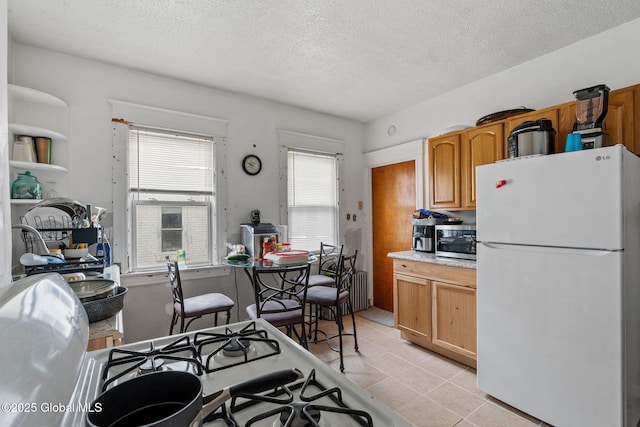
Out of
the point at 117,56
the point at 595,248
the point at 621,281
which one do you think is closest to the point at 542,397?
the point at 621,281

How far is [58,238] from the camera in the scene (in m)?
2.31

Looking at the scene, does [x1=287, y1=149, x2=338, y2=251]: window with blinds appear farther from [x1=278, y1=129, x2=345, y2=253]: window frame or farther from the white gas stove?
the white gas stove

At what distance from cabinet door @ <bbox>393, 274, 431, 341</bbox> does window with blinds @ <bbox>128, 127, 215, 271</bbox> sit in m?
2.11

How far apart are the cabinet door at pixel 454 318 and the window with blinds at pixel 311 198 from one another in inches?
68.6

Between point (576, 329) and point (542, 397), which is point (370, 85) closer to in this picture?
point (576, 329)

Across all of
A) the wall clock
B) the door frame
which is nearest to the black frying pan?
the wall clock

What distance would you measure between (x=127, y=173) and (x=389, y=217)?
10.3 feet

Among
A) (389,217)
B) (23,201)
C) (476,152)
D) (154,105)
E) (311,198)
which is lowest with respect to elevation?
(389,217)

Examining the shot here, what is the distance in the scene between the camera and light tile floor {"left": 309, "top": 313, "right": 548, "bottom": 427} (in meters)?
1.98

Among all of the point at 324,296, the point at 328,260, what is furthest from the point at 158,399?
the point at 328,260

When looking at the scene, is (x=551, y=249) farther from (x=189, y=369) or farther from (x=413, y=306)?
(x=189, y=369)

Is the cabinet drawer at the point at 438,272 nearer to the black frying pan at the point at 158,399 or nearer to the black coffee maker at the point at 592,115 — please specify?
the black coffee maker at the point at 592,115

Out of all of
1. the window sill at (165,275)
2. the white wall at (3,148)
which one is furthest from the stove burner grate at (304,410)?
the window sill at (165,275)

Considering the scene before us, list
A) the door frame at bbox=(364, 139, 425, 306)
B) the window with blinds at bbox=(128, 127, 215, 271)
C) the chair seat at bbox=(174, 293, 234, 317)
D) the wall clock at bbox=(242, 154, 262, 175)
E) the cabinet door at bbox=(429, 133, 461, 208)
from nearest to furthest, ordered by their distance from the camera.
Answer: the chair seat at bbox=(174, 293, 234, 317), the window with blinds at bbox=(128, 127, 215, 271), the cabinet door at bbox=(429, 133, 461, 208), the wall clock at bbox=(242, 154, 262, 175), the door frame at bbox=(364, 139, 425, 306)
